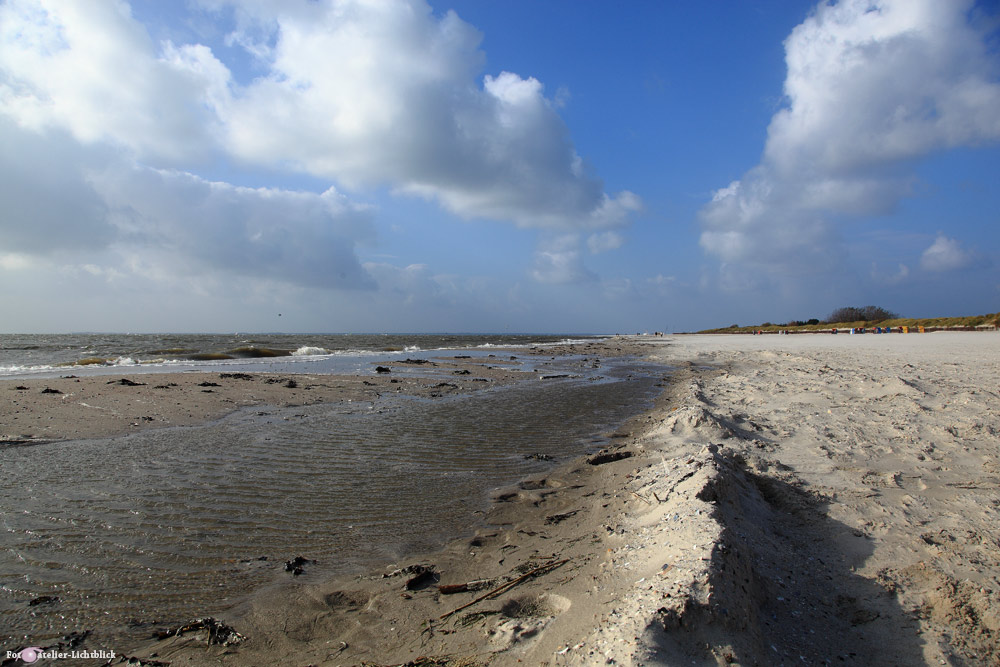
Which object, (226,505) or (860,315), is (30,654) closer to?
(226,505)

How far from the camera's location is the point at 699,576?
3014 millimetres

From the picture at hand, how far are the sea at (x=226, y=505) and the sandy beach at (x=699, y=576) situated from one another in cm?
47

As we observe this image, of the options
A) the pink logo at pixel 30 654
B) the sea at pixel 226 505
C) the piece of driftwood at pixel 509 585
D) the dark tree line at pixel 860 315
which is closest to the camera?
the pink logo at pixel 30 654

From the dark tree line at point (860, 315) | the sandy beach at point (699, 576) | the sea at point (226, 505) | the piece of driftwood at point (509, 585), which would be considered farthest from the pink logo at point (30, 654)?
the dark tree line at point (860, 315)

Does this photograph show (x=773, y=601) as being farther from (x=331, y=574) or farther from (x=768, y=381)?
(x=768, y=381)

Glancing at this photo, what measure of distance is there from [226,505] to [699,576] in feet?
18.5

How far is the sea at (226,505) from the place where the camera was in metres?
3.76

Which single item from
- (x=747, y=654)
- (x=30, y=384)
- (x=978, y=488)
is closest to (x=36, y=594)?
(x=747, y=654)

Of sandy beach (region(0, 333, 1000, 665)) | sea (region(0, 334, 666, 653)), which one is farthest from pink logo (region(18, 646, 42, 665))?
sandy beach (region(0, 333, 1000, 665))

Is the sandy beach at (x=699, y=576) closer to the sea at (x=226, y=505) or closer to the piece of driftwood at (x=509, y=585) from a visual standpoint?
the piece of driftwood at (x=509, y=585)

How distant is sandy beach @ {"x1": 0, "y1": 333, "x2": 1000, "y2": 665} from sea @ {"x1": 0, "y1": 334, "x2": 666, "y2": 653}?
47cm

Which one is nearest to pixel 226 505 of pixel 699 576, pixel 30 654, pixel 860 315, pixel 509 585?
pixel 30 654

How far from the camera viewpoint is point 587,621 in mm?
2924

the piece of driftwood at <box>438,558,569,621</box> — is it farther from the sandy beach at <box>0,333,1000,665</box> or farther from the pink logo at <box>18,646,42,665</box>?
the pink logo at <box>18,646,42,665</box>
